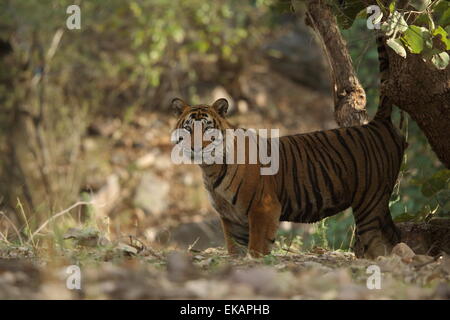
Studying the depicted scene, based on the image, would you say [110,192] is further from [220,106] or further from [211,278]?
[211,278]

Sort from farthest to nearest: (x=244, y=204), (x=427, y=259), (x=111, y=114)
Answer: (x=111, y=114) → (x=244, y=204) → (x=427, y=259)

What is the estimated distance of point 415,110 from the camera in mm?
5500

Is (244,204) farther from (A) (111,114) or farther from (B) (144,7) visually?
(A) (111,114)

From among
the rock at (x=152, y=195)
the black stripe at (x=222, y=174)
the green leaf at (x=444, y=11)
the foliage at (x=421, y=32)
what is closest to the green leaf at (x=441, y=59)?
the foliage at (x=421, y=32)

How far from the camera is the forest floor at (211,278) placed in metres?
3.46

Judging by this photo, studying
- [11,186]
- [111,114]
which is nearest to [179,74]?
[111,114]

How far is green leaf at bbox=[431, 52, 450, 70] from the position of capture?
4825 millimetres

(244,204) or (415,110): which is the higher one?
(415,110)

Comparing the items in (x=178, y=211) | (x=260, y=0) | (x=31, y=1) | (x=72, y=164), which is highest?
(x=31, y=1)

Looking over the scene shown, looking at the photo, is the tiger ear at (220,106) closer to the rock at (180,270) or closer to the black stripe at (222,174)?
the black stripe at (222,174)

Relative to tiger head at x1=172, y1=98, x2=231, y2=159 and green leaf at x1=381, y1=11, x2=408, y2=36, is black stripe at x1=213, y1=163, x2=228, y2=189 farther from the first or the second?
green leaf at x1=381, y1=11, x2=408, y2=36

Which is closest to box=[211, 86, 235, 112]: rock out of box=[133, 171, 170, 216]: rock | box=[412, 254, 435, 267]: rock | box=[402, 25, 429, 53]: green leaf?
box=[133, 171, 170, 216]: rock

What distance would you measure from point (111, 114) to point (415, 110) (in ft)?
37.7

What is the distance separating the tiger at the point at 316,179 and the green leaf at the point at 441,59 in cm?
75
